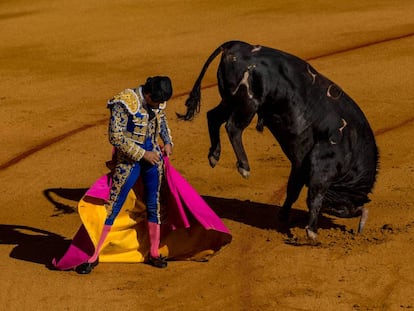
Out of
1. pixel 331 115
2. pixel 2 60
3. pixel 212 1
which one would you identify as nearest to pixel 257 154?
pixel 331 115

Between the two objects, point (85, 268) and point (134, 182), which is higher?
point (134, 182)

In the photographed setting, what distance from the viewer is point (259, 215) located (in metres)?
10.3

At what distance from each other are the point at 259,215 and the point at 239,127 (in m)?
1.52

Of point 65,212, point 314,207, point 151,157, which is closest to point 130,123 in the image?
point 151,157

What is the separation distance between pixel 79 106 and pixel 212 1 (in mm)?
7019

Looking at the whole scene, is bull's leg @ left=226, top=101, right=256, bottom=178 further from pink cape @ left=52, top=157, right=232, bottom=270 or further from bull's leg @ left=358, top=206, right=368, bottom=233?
bull's leg @ left=358, top=206, right=368, bottom=233

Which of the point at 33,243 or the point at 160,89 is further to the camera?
the point at 33,243

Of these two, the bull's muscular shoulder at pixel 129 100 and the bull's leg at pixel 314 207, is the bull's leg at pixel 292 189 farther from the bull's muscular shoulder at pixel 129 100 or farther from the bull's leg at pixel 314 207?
the bull's muscular shoulder at pixel 129 100

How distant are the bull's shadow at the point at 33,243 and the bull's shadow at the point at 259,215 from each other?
165 cm

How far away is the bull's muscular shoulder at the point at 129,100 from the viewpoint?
8.30 metres

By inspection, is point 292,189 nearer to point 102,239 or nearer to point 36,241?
point 102,239

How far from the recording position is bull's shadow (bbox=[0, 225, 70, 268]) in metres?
9.24

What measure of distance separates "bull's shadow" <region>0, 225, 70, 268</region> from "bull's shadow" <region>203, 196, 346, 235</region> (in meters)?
1.65

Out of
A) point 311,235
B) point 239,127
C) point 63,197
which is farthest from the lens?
point 63,197
